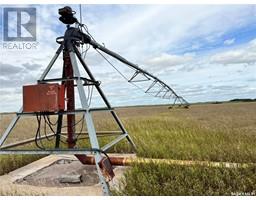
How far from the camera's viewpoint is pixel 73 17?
5.12 metres

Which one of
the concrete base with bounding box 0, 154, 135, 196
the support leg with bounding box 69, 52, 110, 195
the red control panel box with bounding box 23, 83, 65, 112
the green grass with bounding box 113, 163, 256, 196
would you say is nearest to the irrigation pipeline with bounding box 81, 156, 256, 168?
the green grass with bounding box 113, 163, 256, 196

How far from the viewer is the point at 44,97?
175 inches

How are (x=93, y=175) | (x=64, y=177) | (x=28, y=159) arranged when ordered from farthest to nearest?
1. (x=28, y=159)
2. (x=93, y=175)
3. (x=64, y=177)

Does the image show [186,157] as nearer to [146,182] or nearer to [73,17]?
[146,182]

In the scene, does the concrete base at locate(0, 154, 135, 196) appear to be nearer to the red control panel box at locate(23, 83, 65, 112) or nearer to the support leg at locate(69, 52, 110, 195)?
the support leg at locate(69, 52, 110, 195)

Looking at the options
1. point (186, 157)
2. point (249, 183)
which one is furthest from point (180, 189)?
point (186, 157)

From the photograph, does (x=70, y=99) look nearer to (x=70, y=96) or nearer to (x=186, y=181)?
(x=70, y=96)

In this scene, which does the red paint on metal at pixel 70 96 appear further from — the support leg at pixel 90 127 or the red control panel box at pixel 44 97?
the red control panel box at pixel 44 97

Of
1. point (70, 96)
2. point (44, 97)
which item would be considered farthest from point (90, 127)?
point (70, 96)
